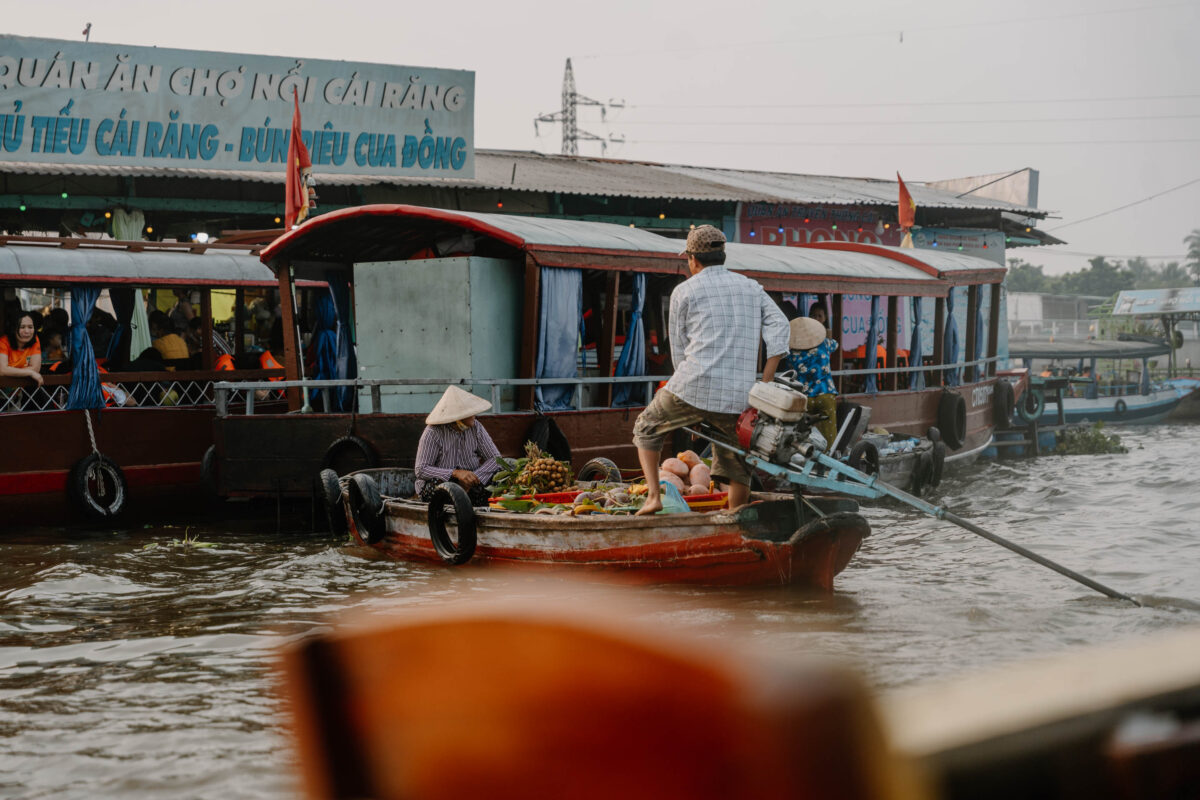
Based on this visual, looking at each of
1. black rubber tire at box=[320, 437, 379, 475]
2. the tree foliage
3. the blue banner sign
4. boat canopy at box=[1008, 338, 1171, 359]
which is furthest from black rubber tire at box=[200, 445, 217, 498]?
the tree foliage

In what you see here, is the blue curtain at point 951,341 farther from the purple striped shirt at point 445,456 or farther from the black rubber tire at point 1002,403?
the purple striped shirt at point 445,456

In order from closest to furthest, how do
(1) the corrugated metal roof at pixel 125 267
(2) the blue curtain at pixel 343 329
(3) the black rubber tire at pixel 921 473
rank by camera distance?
(1) the corrugated metal roof at pixel 125 267, (2) the blue curtain at pixel 343 329, (3) the black rubber tire at pixel 921 473

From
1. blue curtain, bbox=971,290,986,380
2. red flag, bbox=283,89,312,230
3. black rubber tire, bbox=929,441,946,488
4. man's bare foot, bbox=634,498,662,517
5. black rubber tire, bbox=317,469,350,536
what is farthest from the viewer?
blue curtain, bbox=971,290,986,380

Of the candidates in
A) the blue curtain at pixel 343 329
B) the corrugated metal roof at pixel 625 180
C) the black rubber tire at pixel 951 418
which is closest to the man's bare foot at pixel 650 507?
the blue curtain at pixel 343 329

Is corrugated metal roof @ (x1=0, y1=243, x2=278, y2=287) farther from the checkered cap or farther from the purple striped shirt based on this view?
the checkered cap

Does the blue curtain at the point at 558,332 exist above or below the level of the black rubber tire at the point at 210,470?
above

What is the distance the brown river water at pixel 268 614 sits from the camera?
411cm

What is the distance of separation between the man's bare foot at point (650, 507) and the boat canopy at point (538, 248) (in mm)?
3702

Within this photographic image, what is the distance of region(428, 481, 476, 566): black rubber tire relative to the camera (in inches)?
282

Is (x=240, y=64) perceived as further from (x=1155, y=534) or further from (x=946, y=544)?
(x=1155, y=534)

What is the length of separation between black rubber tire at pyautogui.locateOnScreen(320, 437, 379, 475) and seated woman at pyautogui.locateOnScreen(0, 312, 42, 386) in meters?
3.16

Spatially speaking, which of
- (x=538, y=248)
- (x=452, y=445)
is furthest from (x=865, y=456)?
(x=452, y=445)

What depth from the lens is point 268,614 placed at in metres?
6.56

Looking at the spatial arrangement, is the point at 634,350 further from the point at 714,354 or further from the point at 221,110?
the point at 221,110
